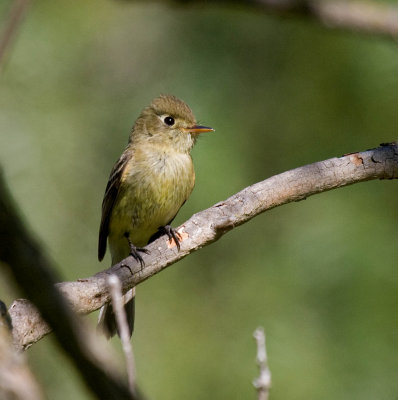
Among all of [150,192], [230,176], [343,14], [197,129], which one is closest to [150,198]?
[150,192]

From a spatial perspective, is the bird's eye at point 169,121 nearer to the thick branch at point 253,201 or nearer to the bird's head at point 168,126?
the bird's head at point 168,126

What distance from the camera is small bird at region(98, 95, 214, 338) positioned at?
4.64 metres

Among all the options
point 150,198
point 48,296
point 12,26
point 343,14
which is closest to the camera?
point 48,296

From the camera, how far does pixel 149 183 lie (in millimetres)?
4680

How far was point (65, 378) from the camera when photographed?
4.76m

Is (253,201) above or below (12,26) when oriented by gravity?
below

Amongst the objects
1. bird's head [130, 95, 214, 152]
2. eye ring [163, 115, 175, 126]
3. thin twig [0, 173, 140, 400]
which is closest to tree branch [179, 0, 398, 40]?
thin twig [0, 173, 140, 400]

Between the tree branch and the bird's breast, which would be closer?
the tree branch

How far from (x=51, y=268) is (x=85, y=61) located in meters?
5.52

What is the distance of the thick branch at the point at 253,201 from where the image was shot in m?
3.27

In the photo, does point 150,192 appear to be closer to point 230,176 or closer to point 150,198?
point 150,198

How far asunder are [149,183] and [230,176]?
71cm

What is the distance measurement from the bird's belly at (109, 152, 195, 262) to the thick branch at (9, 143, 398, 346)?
117 cm

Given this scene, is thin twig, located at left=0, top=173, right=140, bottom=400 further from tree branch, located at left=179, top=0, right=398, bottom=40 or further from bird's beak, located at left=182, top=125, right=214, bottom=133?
bird's beak, located at left=182, top=125, right=214, bottom=133
